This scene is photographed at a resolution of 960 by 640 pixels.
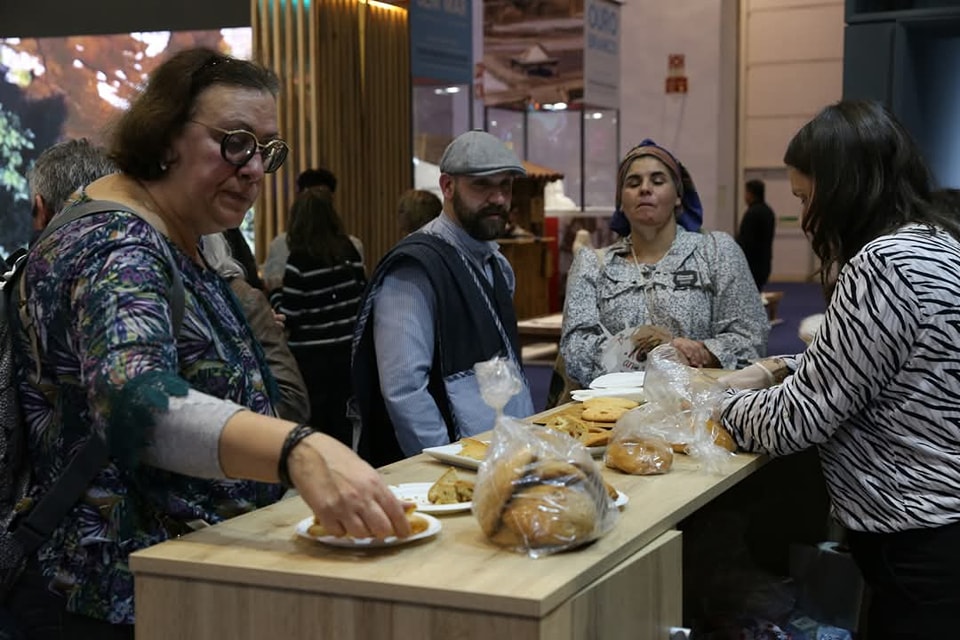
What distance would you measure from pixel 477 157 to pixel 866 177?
1.47 m

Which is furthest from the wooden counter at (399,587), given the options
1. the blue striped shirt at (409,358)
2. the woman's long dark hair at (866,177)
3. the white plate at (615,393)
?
the blue striped shirt at (409,358)

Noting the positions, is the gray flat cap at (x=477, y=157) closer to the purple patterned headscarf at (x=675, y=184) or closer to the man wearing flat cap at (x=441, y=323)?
the man wearing flat cap at (x=441, y=323)

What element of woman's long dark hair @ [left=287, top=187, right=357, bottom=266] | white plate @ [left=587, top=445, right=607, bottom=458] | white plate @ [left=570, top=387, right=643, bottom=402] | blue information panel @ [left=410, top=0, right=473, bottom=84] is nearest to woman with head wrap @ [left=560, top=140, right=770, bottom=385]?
white plate @ [left=570, top=387, right=643, bottom=402]

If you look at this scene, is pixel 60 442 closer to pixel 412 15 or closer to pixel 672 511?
pixel 672 511

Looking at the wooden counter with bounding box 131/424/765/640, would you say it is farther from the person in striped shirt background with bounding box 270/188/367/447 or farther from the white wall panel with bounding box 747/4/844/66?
the white wall panel with bounding box 747/4/844/66

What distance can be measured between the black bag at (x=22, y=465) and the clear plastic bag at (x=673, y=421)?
98 cm

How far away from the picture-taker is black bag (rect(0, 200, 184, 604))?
1.90 metres

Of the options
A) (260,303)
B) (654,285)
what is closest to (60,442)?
(260,303)

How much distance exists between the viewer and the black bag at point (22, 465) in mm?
1896

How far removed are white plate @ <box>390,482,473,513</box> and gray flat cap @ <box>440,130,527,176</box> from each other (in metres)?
1.64

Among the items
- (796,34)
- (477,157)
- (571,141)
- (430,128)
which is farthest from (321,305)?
(796,34)

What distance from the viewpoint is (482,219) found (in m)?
3.74

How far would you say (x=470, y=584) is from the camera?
5.41ft

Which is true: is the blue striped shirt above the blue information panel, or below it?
below
